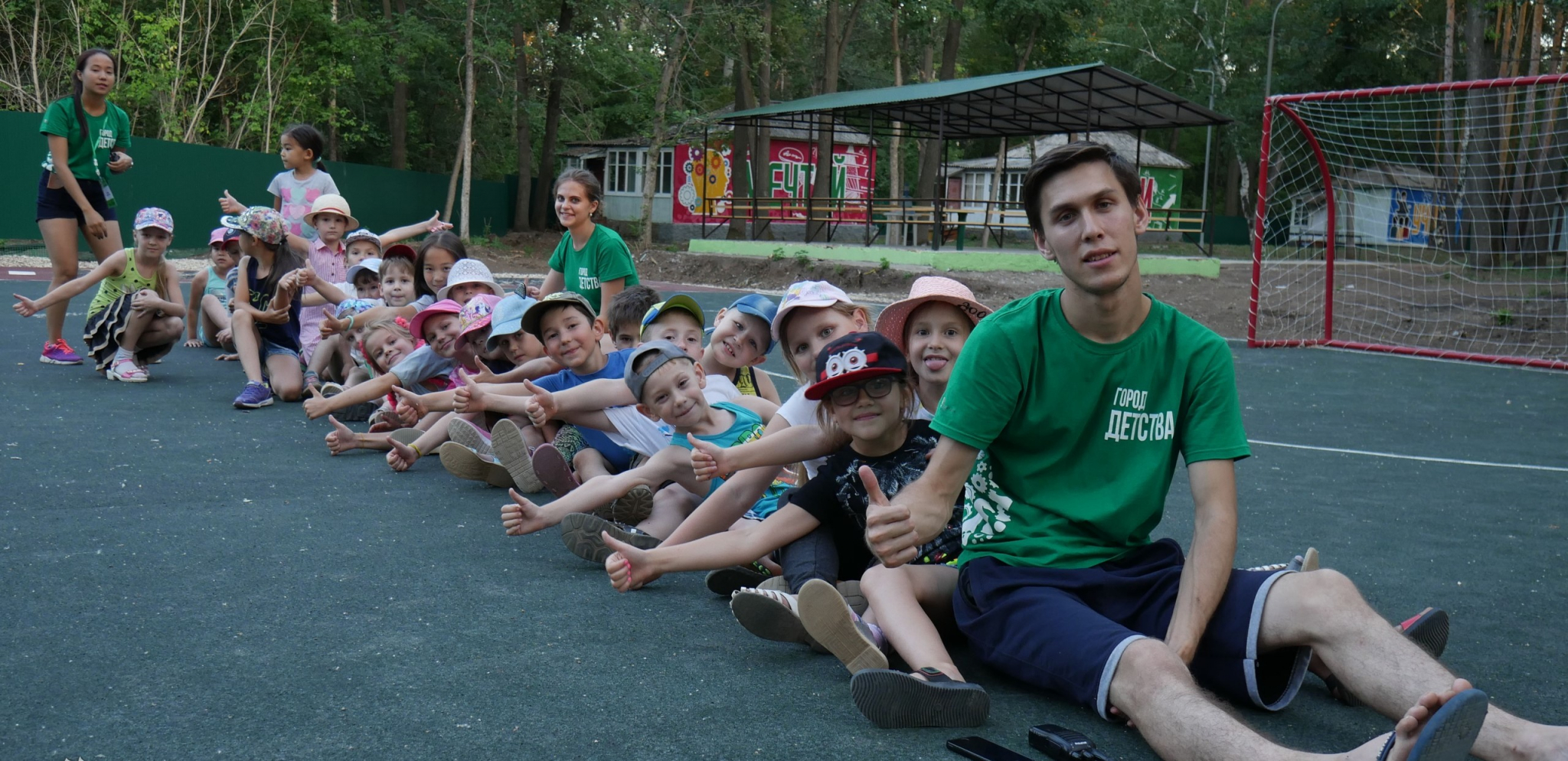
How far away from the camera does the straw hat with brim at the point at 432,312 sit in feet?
19.5

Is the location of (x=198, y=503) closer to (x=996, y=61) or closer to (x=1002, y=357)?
(x=1002, y=357)

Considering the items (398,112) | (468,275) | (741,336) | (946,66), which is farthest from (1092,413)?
(398,112)

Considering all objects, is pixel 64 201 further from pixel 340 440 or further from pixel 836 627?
pixel 836 627

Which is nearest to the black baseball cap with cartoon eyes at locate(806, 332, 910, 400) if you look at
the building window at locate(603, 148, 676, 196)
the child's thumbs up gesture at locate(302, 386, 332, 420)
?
the child's thumbs up gesture at locate(302, 386, 332, 420)

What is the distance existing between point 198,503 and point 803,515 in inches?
104

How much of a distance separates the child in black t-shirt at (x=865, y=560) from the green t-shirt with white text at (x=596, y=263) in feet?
10.2

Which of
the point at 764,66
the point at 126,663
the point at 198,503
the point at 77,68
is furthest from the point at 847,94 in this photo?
the point at 126,663

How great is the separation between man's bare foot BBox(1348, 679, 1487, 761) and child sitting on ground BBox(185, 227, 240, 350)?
27.2 ft

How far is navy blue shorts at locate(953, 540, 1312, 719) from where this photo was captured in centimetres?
254

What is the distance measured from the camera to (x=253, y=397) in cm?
706

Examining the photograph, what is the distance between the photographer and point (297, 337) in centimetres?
781

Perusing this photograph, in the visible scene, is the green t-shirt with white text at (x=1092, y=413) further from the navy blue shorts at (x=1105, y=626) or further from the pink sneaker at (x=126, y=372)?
the pink sneaker at (x=126, y=372)

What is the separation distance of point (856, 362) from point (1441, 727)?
1.56m

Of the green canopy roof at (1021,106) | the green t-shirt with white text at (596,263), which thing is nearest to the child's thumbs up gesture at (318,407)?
the green t-shirt with white text at (596,263)
